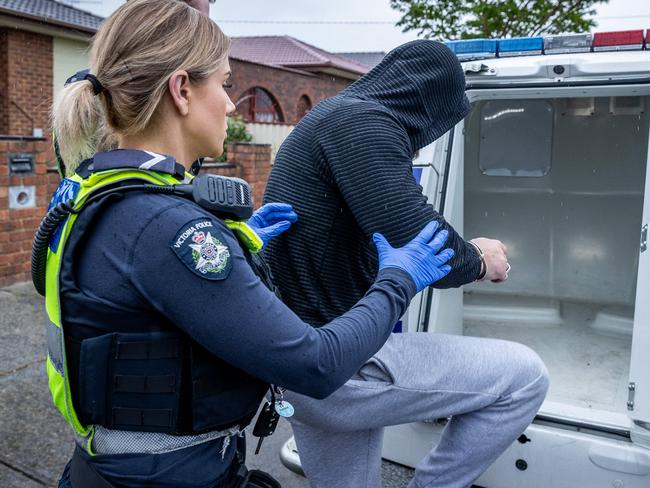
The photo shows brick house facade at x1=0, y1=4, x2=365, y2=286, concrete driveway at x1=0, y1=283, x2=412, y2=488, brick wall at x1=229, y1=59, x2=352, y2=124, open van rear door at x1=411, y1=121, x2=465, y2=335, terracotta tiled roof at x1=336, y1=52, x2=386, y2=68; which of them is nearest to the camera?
open van rear door at x1=411, y1=121, x2=465, y2=335

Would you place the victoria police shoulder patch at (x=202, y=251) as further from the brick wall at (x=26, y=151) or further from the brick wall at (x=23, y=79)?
the brick wall at (x=23, y=79)

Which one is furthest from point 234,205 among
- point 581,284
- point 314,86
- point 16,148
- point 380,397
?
point 314,86

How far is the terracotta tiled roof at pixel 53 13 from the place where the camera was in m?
13.0

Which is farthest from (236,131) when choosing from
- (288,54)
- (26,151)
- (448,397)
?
(288,54)

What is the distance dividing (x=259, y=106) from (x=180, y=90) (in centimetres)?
2151

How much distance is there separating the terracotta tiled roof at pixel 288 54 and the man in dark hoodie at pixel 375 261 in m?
22.5

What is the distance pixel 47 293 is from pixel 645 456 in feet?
6.66

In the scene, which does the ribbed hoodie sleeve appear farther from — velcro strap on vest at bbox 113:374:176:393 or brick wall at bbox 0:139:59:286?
brick wall at bbox 0:139:59:286

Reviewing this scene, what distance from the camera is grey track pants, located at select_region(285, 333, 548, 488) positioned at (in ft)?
6.34

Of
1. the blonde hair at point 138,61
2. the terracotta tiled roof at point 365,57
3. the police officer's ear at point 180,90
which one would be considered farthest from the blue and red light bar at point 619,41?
the terracotta tiled roof at point 365,57

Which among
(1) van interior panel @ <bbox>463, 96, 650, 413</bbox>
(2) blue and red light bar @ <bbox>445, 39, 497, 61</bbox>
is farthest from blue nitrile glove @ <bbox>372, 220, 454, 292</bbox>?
(1) van interior panel @ <bbox>463, 96, 650, 413</bbox>

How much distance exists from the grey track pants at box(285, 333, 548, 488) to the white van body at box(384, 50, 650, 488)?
0.68 meters

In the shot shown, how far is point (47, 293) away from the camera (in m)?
1.46

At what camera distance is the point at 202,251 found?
4.13 feet
